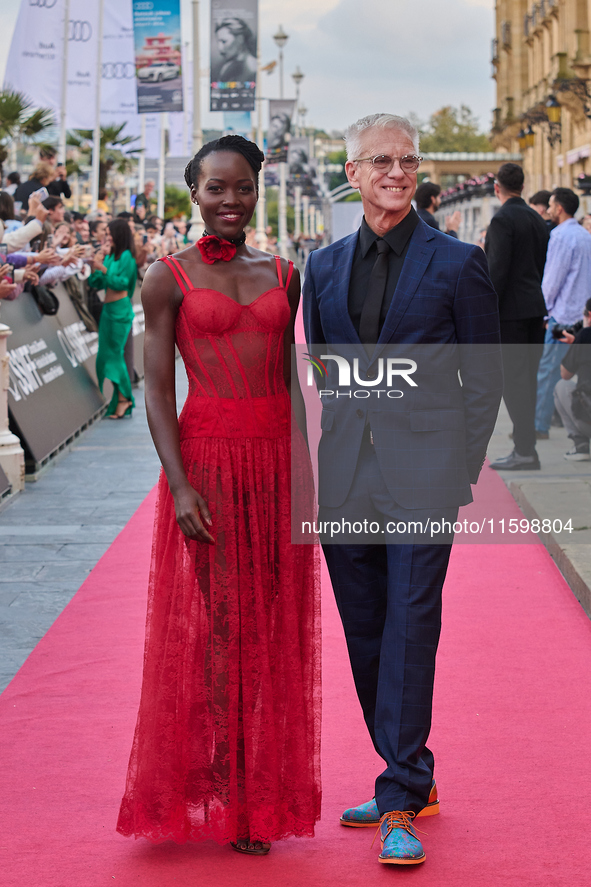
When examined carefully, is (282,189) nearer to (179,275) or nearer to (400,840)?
(179,275)

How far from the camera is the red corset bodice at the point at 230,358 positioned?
326 centimetres

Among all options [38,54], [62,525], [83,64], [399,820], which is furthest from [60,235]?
[399,820]

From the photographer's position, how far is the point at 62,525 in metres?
8.00

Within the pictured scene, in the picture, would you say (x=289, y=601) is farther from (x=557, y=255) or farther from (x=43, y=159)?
(x=43, y=159)

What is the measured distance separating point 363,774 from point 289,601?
0.94m

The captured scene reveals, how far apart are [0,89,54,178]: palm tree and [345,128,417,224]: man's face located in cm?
2187

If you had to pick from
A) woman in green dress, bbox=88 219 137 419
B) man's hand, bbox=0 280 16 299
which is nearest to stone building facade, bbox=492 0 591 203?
woman in green dress, bbox=88 219 137 419

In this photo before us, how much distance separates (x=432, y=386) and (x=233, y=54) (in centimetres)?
2065

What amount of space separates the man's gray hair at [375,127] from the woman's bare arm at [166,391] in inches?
27.8

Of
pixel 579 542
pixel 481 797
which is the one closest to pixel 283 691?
pixel 481 797

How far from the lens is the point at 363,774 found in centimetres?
396

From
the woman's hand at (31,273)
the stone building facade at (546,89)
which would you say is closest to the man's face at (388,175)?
the woman's hand at (31,273)

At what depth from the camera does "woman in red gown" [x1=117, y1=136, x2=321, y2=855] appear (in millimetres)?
3279

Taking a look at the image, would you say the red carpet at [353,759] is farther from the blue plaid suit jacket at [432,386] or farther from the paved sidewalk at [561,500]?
the blue plaid suit jacket at [432,386]
